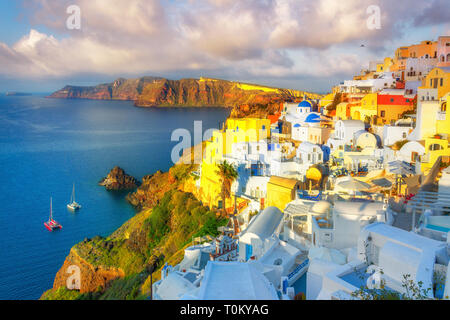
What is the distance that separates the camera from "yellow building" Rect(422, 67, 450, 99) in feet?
55.5

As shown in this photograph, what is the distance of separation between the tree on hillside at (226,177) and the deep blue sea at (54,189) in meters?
10.7

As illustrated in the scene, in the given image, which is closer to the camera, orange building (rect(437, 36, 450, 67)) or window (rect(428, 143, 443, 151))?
window (rect(428, 143, 443, 151))

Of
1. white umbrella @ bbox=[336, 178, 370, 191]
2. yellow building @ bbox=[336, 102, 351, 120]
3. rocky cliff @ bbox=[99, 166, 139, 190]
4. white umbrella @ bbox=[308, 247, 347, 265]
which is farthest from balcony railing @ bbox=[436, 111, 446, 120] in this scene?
rocky cliff @ bbox=[99, 166, 139, 190]

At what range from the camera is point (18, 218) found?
28.3 meters

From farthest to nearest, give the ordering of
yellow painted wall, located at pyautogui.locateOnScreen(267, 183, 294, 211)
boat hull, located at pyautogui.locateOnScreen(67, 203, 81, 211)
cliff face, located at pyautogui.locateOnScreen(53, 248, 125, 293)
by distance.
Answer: boat hull, located at pyautogui.locateOnScreen(67, 203, 81, 211), cliff face, located at pyautogui.locateOnScreen(53, 248, 125, 293), yellow painted wall, located at pyautogui.locateOnScreen(267, 183, 294, 211)

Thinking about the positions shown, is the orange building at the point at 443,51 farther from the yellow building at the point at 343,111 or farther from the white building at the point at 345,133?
the white building at the point at 345,133

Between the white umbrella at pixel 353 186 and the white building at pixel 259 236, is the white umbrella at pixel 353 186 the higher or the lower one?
the higher one

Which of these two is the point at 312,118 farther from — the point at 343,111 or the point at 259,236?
the point at 259,236

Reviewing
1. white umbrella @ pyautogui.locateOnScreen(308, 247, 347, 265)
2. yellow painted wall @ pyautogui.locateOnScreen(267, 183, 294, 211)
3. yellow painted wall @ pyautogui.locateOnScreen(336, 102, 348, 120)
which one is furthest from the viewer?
yellow painted wall @ pyautogui.locateOnScreen(336, 102, 348, 120)

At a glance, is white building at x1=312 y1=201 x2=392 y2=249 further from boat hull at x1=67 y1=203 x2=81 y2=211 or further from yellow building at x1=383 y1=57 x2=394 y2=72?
yellow building at x1=383 y1=57 x2=394 y2=72

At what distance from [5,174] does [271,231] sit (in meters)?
38.6

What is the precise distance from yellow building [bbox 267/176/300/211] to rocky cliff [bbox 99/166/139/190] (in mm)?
22935

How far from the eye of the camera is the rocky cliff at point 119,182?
34.3 meters

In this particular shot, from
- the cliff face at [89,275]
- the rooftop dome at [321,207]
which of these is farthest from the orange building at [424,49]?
the cliff face at [89,275]
